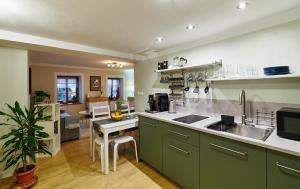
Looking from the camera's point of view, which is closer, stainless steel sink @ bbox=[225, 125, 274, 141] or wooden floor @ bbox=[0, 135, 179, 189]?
stainless steel sink @ bbox=[225, 125, 274, 141]

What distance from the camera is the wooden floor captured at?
2.02 m

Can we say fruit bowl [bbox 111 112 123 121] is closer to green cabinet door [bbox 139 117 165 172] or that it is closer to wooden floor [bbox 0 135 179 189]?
green cabinet door [bbox 139 117 165 172]

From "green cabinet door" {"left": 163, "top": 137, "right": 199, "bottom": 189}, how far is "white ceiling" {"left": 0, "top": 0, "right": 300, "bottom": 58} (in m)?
1.52

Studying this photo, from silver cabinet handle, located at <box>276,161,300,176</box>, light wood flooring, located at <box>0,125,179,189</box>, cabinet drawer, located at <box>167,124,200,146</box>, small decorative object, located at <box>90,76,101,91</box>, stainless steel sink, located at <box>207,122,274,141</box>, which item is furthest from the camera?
small decorative object, located at <box>90,76,101,91</box>

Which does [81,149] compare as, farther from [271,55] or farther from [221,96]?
[271,55]

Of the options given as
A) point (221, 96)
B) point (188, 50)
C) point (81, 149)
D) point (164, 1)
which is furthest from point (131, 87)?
point (164, 1)

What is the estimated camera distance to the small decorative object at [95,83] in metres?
6.46

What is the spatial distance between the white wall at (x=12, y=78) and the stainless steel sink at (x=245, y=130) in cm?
282

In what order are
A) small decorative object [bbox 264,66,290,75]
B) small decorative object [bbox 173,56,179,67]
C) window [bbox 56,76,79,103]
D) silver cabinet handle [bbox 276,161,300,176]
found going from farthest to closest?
window [bbox 56,76,79,103] < small decorative object [bbox 173,56,179,67] < small decorative object [bbox 264,66,290,75] < silver cabinet handle [bbox 276,161,300,176]

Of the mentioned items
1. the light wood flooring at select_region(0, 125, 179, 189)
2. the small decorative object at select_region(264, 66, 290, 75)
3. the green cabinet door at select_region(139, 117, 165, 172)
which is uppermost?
the small decorative object at select_region(264, 66, 290, 75)

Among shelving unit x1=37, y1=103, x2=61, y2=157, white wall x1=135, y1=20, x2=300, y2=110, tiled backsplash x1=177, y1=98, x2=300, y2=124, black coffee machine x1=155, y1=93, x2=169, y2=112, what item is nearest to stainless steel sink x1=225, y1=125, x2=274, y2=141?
tiled backsplash x1=177, y1=98, x2=300, y2=124

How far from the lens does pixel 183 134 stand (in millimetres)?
1878

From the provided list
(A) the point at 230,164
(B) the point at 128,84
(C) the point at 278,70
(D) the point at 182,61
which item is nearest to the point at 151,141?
(A) the point at 230,164

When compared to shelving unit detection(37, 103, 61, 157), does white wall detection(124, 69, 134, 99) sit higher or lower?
higher
